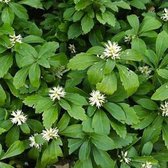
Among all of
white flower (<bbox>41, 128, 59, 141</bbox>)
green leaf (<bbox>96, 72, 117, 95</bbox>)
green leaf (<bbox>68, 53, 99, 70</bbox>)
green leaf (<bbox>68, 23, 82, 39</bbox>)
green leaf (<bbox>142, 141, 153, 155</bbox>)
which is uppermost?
green leaf (<bbox>68, 53, 99, 70</bbox>)

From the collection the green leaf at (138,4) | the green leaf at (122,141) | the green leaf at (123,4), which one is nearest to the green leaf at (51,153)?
the green leaf at (122,141)

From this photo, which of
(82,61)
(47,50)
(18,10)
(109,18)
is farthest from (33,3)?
(82,61)

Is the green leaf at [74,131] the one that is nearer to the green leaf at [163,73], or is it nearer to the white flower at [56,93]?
the white flower at [56,93]

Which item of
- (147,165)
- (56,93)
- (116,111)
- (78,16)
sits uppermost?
(78,16)

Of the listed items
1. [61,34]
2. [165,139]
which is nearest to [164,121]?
[165,139]

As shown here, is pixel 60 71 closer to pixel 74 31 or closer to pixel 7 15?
pixel 74 31

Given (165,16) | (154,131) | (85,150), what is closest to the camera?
(85,150)

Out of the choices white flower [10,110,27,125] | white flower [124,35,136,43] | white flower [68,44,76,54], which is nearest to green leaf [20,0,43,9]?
white flower [68,44,76,54]

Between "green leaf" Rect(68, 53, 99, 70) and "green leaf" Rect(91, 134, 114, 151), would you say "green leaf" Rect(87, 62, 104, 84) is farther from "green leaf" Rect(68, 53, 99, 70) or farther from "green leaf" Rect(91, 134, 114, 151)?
"green leaf" Rect(91, 134, 114, 151)

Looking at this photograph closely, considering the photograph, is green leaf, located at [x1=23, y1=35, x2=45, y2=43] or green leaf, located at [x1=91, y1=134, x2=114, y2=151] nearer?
green leaf, located at [x1=91, y1=134, x2=114, y2=151]
